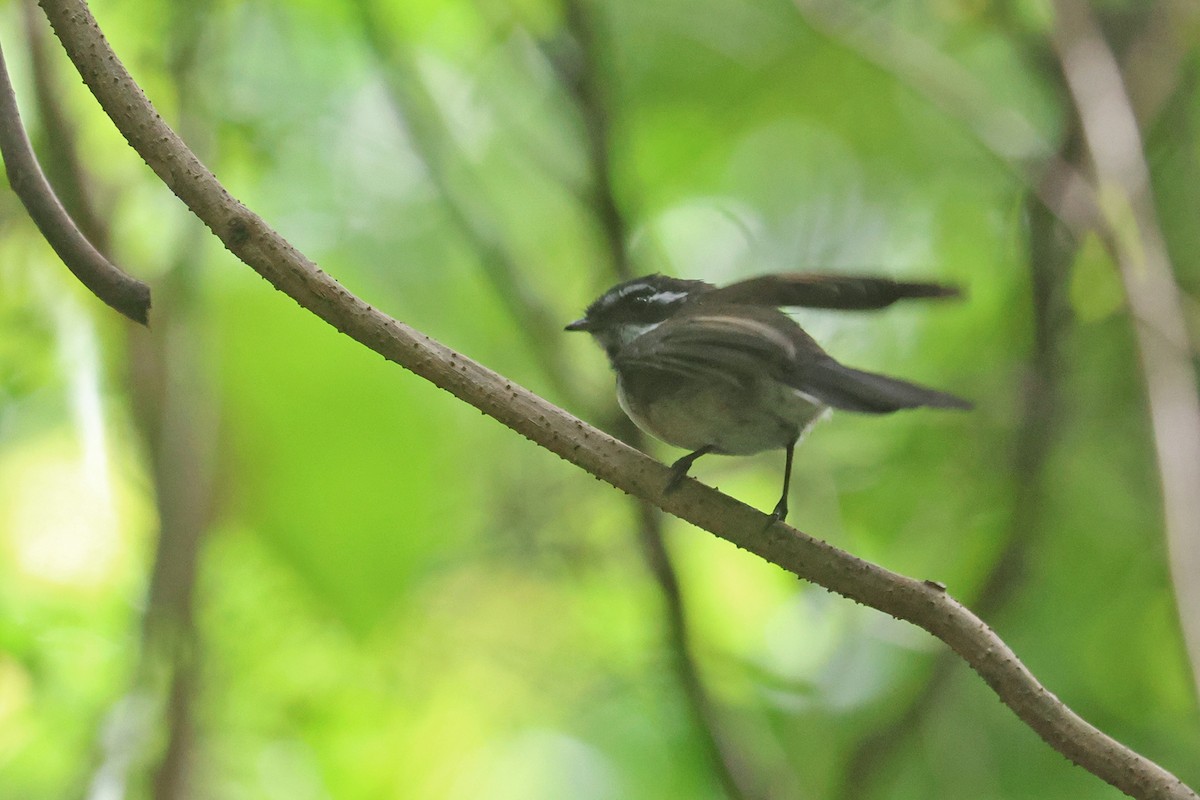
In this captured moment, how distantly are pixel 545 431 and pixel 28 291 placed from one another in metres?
2.83

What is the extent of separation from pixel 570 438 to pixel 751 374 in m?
0.66

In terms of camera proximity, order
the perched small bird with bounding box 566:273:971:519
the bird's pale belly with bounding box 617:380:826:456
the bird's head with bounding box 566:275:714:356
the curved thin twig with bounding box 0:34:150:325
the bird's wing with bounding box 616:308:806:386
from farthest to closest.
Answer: the bird's head with bounding box 566:275:714:356 → the bird's pale belly with bounding box 617:380:826:456 → the bird's wing with bounding box 616:308:806:386 → the perched small bird with bounding box 566:273:971:519 → the curved thin twig with bounding box 0:34:150:325

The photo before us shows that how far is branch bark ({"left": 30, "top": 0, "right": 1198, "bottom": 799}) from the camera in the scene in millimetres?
1648

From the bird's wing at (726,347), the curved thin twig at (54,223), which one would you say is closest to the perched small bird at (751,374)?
the bird's wing at (726,347)

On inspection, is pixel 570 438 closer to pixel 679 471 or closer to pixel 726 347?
pixel 679 471

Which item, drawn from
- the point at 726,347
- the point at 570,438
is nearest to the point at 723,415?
the point at 726,347

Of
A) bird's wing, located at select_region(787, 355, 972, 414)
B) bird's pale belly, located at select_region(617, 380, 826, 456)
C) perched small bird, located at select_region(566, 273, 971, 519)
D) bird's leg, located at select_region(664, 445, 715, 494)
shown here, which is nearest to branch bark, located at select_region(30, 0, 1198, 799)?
bird's leg, located at select_region(664, 445, 715, 494)

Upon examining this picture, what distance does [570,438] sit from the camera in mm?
1940

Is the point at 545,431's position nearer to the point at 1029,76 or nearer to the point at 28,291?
the point at 28,291

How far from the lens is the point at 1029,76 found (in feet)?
17.9

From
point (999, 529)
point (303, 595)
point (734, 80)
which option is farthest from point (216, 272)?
point (999, 529)

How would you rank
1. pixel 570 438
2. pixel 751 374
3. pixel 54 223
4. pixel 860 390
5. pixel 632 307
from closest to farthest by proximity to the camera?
pixel 54 223
pixel 570 438
pixel 860 390
pixel 751 374
pixel 632 307

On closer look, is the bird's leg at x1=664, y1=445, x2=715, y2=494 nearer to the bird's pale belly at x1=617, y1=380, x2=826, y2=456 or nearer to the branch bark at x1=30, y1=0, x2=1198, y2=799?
the branch bark at x1=30, y1=0, x2=1198, y2=799

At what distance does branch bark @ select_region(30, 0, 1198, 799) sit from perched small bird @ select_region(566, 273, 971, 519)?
128 millimetres
